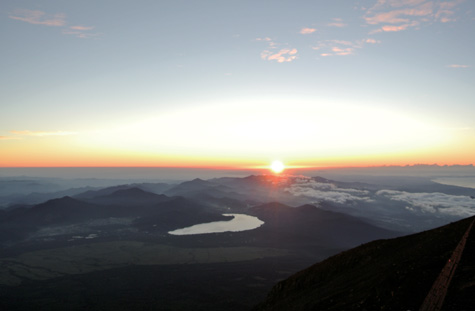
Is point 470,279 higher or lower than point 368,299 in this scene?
higher

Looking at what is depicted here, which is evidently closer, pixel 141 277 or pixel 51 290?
pixel 51 290

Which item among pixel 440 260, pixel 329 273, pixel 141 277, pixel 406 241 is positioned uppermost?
pixel 440 260

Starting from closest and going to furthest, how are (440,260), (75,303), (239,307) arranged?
(440,260), (239,307), (75,303)

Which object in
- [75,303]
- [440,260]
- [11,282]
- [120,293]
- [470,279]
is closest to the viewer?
[470,279]

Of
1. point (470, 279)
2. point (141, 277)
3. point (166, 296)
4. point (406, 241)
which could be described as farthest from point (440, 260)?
point (141, 277)

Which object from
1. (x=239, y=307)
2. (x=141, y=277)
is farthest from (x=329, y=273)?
(x=141, y=277)

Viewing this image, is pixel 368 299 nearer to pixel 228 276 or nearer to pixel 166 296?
pixel 166 296
